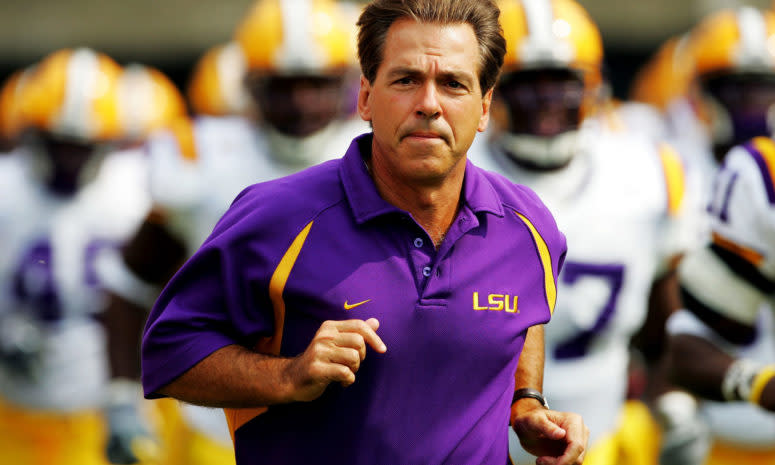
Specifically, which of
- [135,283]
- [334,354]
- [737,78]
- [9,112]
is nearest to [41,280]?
[135,283]

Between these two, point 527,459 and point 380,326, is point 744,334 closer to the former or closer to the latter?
point 527,459

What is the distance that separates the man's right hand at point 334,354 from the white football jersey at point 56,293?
417cm

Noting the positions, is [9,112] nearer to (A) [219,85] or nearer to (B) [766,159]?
(A) [219,85]

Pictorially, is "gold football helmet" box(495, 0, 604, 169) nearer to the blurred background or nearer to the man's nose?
the man's nose

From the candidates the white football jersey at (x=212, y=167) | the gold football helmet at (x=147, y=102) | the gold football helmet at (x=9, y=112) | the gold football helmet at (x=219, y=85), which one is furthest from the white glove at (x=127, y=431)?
the gold football helmet at (x=219, y=85)

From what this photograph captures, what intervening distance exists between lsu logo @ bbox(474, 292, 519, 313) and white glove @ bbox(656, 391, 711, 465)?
2599 mm

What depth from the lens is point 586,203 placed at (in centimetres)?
510

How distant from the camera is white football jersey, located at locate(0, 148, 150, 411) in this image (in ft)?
21.9

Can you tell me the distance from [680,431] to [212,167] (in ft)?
6.48

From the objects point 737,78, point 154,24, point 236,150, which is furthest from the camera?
point 154,24

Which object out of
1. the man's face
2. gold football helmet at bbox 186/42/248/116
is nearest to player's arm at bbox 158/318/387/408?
the man's face

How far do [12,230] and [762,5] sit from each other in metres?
13.8

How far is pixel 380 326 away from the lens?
2654 mm

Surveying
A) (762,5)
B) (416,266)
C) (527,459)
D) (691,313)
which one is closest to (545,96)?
(691,313)
